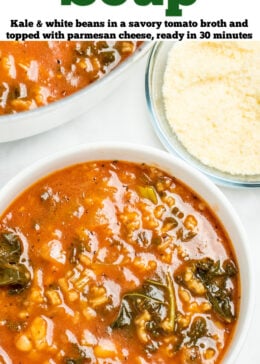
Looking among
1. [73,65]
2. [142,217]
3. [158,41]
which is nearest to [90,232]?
[142,217]

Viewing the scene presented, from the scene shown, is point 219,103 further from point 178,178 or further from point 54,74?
point 54,74

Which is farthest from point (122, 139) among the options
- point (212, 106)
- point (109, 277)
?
point (109, 277)

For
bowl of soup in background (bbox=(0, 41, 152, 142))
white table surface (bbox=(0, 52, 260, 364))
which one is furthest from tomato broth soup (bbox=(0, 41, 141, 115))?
white table surface (bbox=(0, 52, 260, 364))

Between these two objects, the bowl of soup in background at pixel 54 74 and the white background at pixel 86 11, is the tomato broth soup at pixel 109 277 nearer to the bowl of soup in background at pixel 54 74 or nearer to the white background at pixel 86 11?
the bowl of soup in background at pixel 54 74

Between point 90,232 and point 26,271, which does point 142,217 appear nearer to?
point 90,232

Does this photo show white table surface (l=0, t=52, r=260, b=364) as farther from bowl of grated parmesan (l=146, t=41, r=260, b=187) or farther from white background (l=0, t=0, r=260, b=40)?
white background (l=0, t=0, r=260, b=40)
